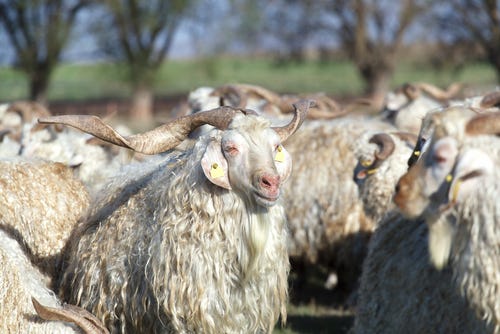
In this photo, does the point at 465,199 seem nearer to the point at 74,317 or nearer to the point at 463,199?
the point at 463,199

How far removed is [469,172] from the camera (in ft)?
11.8

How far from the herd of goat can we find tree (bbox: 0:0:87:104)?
74.7 ft

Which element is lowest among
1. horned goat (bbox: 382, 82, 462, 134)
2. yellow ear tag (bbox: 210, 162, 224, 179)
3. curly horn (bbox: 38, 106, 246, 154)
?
yellow ear tag (bbox: 210, 162, 224, 179)

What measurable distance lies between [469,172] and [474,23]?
88.0ft

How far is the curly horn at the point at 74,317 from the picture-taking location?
427cm

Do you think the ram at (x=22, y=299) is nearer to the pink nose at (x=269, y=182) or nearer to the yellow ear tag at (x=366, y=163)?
the pink nose at (x=269, y=182)

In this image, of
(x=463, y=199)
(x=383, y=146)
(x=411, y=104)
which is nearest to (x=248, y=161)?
(x=463, y=199)

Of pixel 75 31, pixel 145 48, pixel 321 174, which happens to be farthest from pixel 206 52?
pixel 321 174

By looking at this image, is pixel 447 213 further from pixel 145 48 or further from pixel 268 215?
pixel 145 48

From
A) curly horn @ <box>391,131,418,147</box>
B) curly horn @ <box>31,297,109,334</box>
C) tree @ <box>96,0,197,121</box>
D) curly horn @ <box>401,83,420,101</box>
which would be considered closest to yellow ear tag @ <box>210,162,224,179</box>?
curly horn @ <box>31,297,109,334</box>

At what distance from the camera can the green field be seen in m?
32.8

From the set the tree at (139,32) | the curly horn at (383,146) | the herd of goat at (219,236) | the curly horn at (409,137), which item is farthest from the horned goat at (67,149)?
the tree at (139,32)

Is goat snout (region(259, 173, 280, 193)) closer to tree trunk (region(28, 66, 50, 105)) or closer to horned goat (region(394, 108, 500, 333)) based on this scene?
horned goat (region(394, 108, 500, 333))

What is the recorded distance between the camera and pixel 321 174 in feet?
27.3
